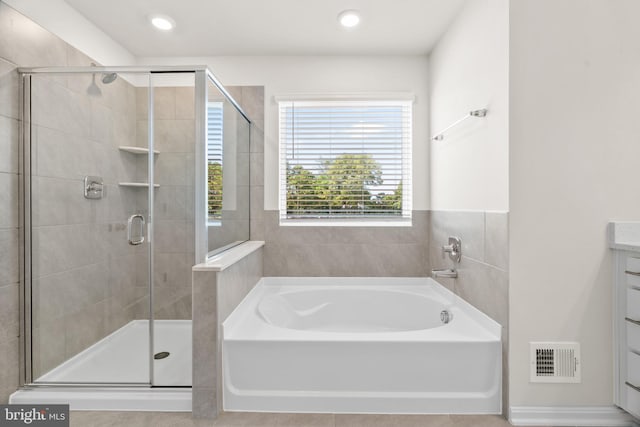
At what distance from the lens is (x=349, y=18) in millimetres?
2275

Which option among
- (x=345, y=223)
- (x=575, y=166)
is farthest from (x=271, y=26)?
(x=575, y=166)

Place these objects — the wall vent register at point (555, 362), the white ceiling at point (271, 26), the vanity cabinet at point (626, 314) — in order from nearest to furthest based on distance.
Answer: the vanity cabinet at point (626, 314), the wall vent register at point (555, 362), the white ceiling at point (271, 26)

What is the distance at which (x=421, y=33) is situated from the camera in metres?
2.50

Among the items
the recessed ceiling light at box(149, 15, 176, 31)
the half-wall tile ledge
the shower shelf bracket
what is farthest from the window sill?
the recessed ceiling light at box(149, 15, 176, 31)

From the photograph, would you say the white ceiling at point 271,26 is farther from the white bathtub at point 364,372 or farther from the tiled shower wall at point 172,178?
the white bathtub at point 364,372

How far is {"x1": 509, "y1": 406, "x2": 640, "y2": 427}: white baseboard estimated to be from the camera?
1630mm

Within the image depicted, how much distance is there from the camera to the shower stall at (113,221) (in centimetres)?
185

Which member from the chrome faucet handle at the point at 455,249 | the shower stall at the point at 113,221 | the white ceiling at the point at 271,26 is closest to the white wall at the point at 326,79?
the white ceiling at the point at 271,26

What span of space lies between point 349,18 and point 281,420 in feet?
7.89

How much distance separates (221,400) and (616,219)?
2.13m

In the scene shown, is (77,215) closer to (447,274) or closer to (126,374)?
(126,374)

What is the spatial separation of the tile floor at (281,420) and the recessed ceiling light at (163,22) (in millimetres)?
2382

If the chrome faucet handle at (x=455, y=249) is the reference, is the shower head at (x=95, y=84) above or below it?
above

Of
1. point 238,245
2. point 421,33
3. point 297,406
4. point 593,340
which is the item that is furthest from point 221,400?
point 421,33
